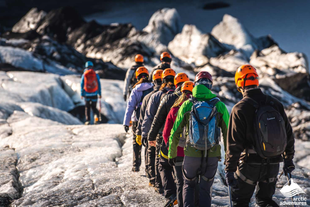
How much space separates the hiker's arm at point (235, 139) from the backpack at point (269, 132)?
18 cm

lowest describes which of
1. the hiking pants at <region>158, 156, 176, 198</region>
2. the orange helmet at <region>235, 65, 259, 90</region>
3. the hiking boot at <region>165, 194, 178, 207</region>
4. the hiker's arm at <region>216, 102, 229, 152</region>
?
the hiking boot at <region>165, 194, 178, 207</region>

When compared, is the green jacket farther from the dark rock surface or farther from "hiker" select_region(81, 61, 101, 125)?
the dark rock surface

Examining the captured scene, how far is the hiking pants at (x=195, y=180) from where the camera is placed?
4047 mm

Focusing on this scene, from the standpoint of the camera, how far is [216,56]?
4277 inches

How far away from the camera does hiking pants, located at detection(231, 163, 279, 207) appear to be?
364 cm

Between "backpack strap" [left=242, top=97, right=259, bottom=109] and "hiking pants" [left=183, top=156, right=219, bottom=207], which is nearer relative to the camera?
"backpack strap" [left=242, top=97, right=259, bottom=109]

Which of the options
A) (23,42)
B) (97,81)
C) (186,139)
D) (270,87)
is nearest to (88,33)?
(23,42)

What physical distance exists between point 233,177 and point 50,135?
8.07 m

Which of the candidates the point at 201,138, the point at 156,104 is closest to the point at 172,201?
the point at 201,138

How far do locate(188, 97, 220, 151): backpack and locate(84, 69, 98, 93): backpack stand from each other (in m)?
9.03

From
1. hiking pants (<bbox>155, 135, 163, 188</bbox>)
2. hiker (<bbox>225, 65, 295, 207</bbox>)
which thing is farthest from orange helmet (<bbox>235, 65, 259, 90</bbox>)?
hiking pants (<bbox>155, 135, 163, 188</bbox>)

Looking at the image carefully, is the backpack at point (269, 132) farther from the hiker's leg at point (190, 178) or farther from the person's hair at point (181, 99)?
the person's hair at point (181, 99)

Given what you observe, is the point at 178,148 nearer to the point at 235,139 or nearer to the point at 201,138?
the point at 201,138

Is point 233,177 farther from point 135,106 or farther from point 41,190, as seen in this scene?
point 41,190
